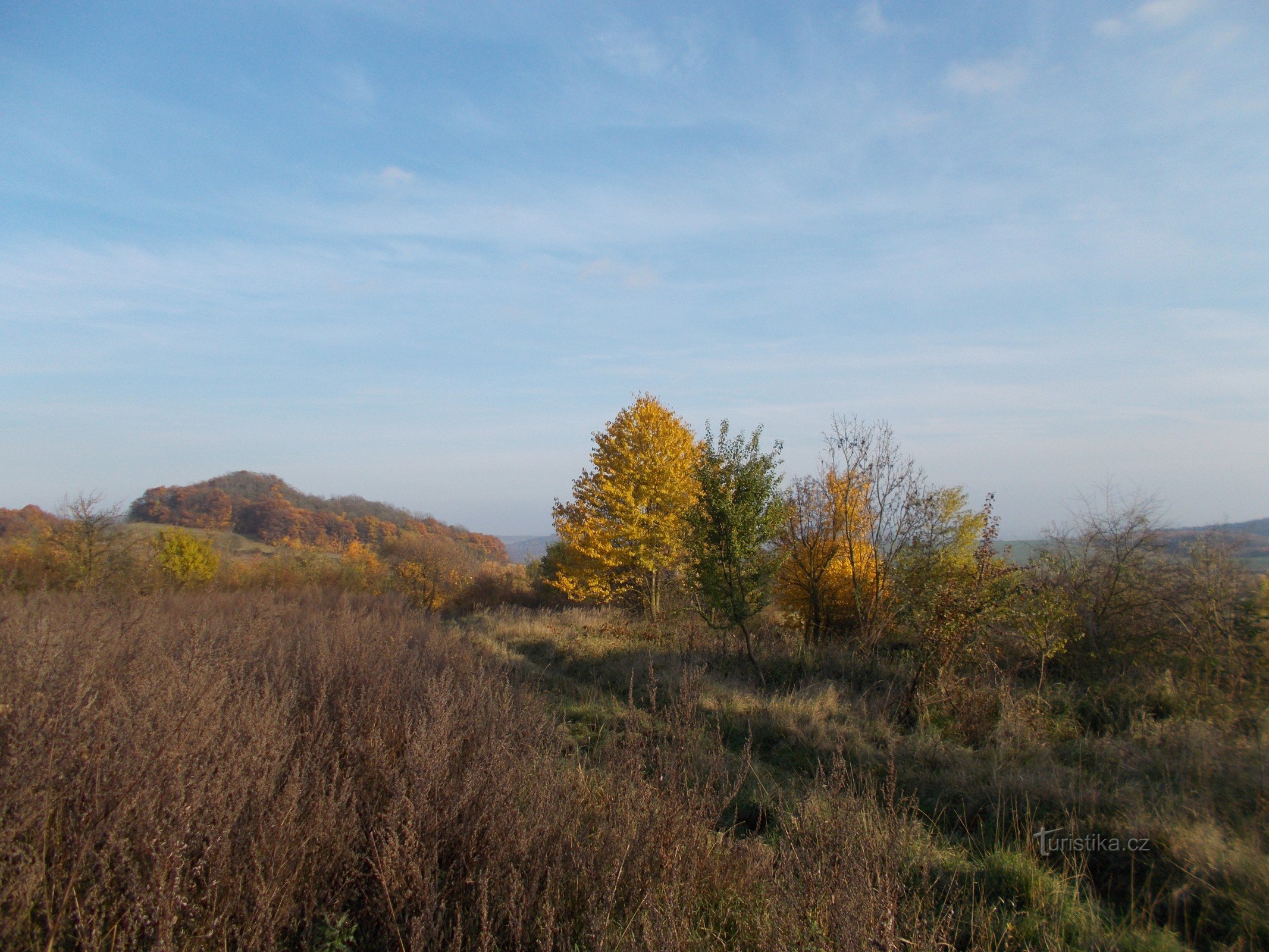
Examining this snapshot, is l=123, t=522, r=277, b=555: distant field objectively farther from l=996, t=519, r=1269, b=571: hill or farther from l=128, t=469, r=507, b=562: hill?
l=996, t=519, r=1269, b=571: hill

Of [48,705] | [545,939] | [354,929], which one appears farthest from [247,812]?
[545,939]

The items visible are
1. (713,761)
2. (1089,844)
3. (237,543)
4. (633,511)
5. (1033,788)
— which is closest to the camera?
(1089,844)

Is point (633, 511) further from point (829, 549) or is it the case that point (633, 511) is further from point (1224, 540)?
point (1224, 540)

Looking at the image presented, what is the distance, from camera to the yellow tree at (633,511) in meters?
24.1

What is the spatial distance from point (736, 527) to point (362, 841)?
10.5m

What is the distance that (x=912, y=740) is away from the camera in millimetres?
8219

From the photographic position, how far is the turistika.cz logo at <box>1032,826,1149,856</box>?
496 cm

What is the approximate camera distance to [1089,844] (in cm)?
507

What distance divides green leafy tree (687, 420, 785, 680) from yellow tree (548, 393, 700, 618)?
371 inches

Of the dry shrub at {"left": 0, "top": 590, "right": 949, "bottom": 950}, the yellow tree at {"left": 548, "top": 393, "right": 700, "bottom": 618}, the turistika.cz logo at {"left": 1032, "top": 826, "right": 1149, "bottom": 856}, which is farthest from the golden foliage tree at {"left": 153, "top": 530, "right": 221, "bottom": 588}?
the turistika.cz logo at {"left": 1032, "top": 826, "right": 1149, "bottom": 856}

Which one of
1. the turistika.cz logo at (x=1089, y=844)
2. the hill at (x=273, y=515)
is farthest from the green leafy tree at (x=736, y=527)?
the hill at (x=273, y=515)

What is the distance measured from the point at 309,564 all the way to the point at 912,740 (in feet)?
131

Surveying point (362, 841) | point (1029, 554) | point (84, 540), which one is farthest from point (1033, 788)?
point (84, 540)

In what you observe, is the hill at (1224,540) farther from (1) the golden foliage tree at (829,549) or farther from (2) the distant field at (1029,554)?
(1) the golden foliage tree at (829,549)
